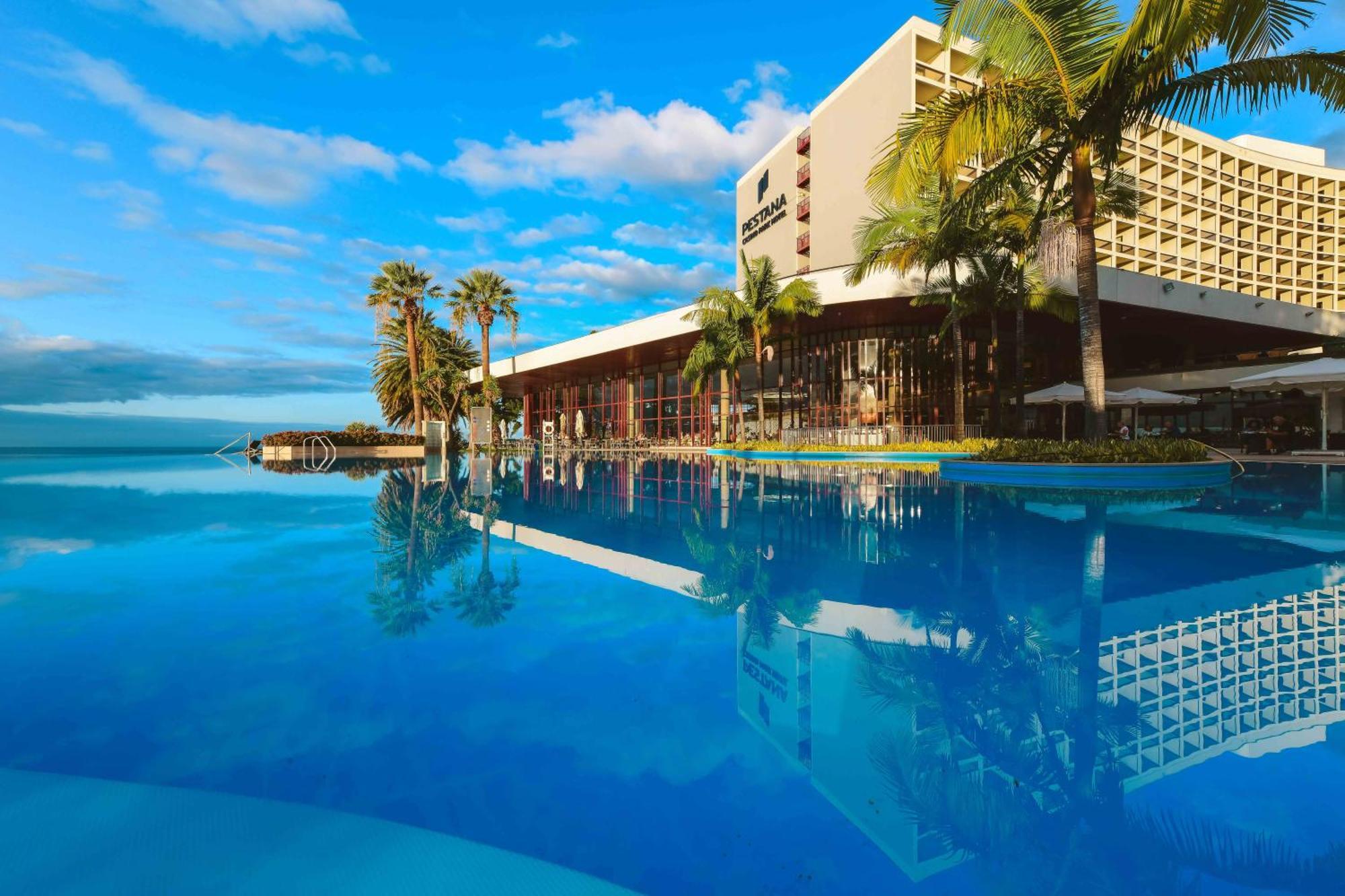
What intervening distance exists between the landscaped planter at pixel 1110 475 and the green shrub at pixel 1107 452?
0.17 meters

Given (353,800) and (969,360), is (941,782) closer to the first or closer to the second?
(353,800)

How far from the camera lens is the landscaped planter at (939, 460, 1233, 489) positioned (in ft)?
43.4

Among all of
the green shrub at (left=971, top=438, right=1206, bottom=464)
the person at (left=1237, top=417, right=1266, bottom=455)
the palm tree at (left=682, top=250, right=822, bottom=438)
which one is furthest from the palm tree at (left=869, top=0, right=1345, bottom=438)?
the person at (left=1237, top=417, right=1266, bottom=455)

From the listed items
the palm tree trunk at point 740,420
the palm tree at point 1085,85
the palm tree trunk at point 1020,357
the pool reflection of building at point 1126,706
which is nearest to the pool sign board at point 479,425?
the palm tree trunk at point 740,420

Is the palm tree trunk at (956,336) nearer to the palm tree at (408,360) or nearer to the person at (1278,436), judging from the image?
the person at (1278,436)

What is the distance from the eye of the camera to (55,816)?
7.48 feet

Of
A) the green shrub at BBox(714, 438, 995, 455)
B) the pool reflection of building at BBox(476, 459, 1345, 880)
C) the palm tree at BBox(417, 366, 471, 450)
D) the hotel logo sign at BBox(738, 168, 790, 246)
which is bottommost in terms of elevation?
the pool reflection of building at BBox(476, 459, 1345, 880)

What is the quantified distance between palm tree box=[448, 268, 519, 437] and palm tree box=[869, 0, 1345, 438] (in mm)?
27640

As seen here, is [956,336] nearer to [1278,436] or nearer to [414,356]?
[1278,436]

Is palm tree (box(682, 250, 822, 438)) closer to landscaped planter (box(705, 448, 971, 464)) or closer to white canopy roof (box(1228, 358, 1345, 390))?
landscaped planter (box(705, 448, 971, 464))

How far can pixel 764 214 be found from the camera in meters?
43.0

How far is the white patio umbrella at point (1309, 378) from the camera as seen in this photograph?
1914 cm

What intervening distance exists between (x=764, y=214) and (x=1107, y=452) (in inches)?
1334

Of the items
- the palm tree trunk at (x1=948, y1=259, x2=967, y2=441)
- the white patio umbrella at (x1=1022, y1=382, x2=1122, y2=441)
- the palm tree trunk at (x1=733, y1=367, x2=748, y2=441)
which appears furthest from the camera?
the palm tree trunk at (x1=733, y1=367, x2=748, y2=441)
